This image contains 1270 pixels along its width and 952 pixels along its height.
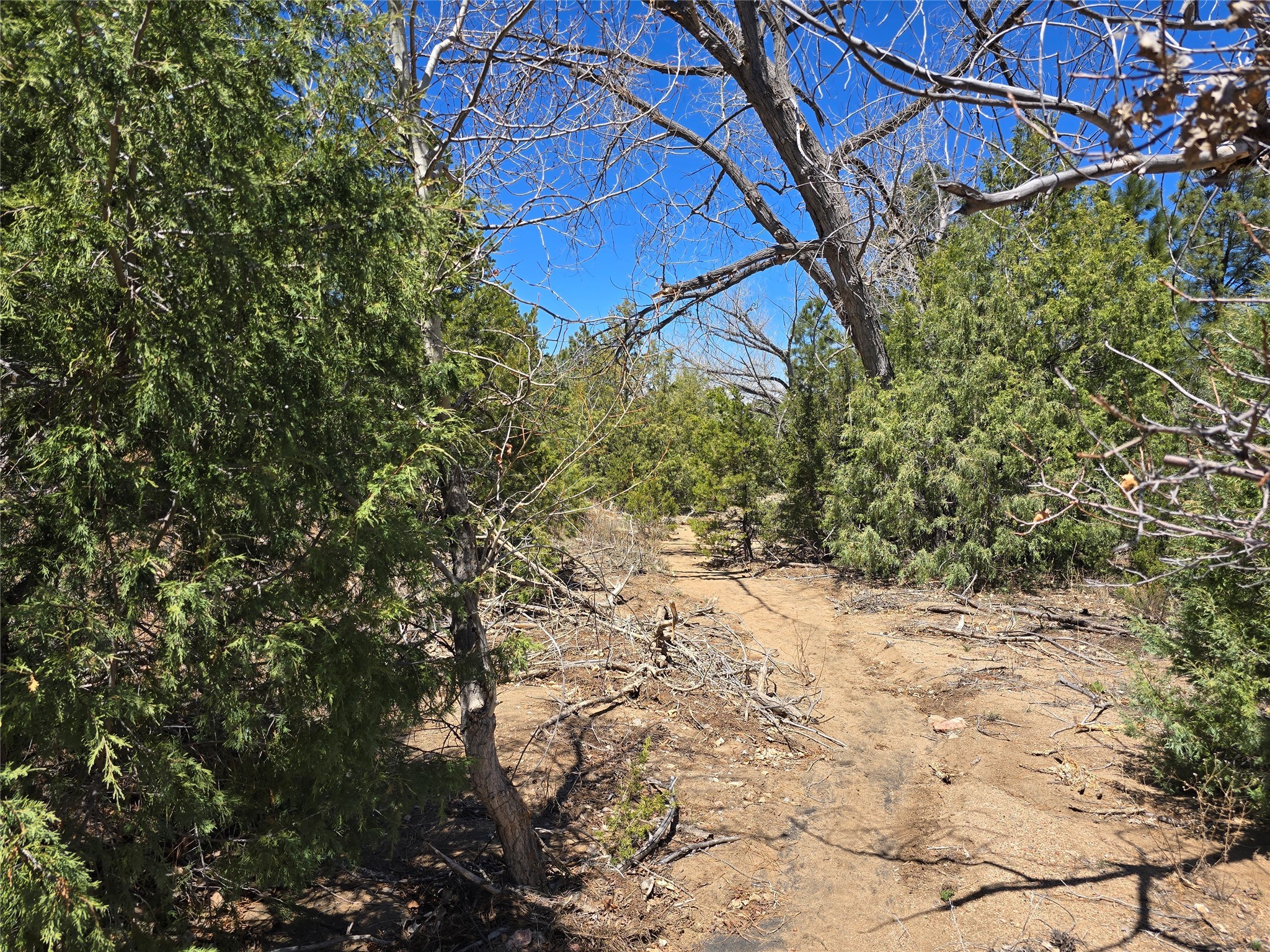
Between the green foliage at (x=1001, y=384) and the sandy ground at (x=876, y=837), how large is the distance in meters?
2.51

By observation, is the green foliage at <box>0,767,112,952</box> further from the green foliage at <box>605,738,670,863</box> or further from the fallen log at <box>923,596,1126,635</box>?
the fallen log at <box>923,596,1126,635</box>

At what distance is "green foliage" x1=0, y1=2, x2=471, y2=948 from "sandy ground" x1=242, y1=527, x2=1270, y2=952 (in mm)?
1507

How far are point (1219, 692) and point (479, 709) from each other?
13.3ft

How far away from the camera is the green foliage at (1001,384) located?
9180 mm

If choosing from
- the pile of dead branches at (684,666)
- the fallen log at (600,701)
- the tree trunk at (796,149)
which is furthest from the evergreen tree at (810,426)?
the fallen log at (600,701)

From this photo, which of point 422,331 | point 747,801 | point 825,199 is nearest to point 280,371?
point 422,331

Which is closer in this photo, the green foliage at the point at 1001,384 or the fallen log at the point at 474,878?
the fallen log at the point at 474,878

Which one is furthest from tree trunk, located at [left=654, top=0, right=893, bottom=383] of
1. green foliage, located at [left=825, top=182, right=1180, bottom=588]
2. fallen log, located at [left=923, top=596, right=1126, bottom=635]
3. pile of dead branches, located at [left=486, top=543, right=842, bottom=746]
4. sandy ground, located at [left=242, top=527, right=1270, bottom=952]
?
sandy ground, located at [left=242, top=527, right=1270, bottom=952]

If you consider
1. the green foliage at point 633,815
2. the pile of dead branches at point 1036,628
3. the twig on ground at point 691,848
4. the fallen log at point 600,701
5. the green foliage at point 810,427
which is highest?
the green foliage at point 810,427

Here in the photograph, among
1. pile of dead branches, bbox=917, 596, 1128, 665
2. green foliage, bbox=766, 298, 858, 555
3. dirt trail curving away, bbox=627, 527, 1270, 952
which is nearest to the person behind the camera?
dirt trail curving away, bbox=627, 527, 1270, 952

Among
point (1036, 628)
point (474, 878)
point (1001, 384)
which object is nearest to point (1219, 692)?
point (1036, 628)

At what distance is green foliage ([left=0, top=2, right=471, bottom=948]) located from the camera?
6.77 ft

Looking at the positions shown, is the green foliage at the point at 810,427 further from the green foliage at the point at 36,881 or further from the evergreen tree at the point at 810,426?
the green foliage at the point at 36,881

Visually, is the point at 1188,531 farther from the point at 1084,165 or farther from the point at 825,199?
the point at 825,199
